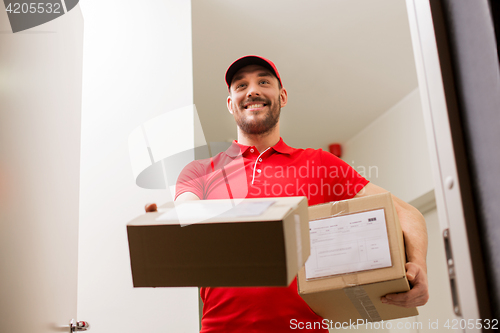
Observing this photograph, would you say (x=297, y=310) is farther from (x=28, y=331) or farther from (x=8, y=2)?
(x=8, y=2)

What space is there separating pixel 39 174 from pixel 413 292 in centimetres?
89

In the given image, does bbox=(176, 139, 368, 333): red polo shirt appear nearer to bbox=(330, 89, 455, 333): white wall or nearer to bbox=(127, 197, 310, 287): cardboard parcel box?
bbox=(127, 197, 310, 287): cardboard parcel box

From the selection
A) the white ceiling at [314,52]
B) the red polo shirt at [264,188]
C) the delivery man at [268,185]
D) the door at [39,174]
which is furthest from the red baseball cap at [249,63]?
the white ceiling at [314,52]

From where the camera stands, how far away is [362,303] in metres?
0.91

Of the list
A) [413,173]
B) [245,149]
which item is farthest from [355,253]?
[413,173]

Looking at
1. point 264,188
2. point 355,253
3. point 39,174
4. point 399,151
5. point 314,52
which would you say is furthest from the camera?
point 399,151

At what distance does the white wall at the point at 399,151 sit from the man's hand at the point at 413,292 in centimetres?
177

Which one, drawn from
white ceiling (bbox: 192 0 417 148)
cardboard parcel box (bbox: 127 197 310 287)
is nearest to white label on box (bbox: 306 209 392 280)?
cardboard parcel box (bbox: 127 197 310 287)

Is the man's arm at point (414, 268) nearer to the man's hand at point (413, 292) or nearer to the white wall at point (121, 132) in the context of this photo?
the man's hand at point (413, 292)

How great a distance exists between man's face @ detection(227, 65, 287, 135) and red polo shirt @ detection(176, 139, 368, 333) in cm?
9

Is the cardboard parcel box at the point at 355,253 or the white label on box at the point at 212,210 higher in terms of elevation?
the white label on box at the point at 212,210

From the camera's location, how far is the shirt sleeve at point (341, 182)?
120 centimetres

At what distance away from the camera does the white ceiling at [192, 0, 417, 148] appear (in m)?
2.15

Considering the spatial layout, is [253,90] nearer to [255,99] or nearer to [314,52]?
[255,99]
